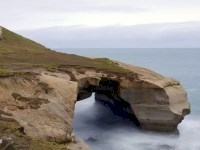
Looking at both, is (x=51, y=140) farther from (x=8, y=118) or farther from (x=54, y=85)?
(x=54, y=85)

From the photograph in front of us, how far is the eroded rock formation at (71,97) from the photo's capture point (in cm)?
2650

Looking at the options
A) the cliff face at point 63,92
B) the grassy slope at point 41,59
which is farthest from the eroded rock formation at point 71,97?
the grassy slope at point 41,59

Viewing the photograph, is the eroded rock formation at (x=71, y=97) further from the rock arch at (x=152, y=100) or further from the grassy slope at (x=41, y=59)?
the grassy slope at (x=41, y=59)

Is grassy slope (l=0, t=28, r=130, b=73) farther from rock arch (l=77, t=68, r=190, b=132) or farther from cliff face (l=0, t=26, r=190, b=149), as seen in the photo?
rock arch (l=77, t=68, r=190, b=132)

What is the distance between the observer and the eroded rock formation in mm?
26500

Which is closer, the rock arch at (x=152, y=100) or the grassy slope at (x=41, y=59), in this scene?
the grassy slope at (x=41, y=59)

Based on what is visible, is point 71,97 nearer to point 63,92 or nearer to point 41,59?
point 63,92

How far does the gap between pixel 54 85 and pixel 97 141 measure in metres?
10.2

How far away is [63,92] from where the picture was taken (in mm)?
32062

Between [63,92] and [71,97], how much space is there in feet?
2.40

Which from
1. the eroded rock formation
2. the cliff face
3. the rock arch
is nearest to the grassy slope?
the cliff face

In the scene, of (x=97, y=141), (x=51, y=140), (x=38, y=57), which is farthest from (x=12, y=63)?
(x=51, y=140)

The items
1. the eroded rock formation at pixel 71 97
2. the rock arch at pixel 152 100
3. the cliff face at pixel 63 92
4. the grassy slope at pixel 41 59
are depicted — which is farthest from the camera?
the rock arch at pixel 152 100

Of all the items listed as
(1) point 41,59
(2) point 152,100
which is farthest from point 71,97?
(1) point 41,59
